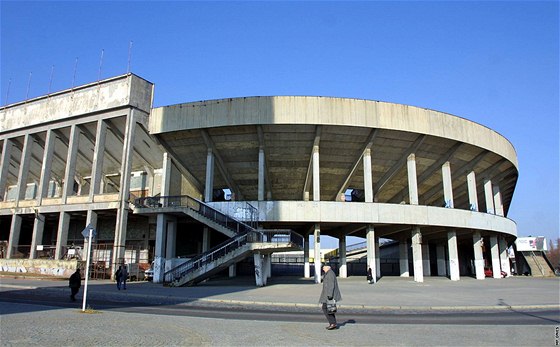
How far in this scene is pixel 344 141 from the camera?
3284cm

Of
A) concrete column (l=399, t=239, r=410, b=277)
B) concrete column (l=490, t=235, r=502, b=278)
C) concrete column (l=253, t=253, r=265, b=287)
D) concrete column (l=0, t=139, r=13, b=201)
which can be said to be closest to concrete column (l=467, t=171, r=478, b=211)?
concrete column (l=490, t=235, r=502, b=278)

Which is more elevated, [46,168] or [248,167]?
[248,167]

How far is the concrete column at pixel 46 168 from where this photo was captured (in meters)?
36.8

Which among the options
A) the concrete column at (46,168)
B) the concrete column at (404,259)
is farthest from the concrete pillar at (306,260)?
the concrete column at (46,168)

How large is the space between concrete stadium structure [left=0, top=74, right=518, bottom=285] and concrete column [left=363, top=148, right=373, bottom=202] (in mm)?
95

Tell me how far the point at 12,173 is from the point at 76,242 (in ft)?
43.9

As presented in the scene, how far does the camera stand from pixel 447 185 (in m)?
35.0

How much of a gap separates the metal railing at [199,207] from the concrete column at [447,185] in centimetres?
1695

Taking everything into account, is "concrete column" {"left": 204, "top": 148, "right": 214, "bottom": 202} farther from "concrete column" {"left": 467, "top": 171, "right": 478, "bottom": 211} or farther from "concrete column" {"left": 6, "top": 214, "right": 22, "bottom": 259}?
"concrete column" {"left": 467, "top": 171, "right": 478, "bottom": 211}

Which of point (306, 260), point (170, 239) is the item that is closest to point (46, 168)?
point (170, 239)

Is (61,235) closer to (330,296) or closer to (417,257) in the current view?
(417,257)

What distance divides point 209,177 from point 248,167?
17.9 feet

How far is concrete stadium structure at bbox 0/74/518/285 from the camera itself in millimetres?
30406

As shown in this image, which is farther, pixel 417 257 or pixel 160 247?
pixel 417 257
